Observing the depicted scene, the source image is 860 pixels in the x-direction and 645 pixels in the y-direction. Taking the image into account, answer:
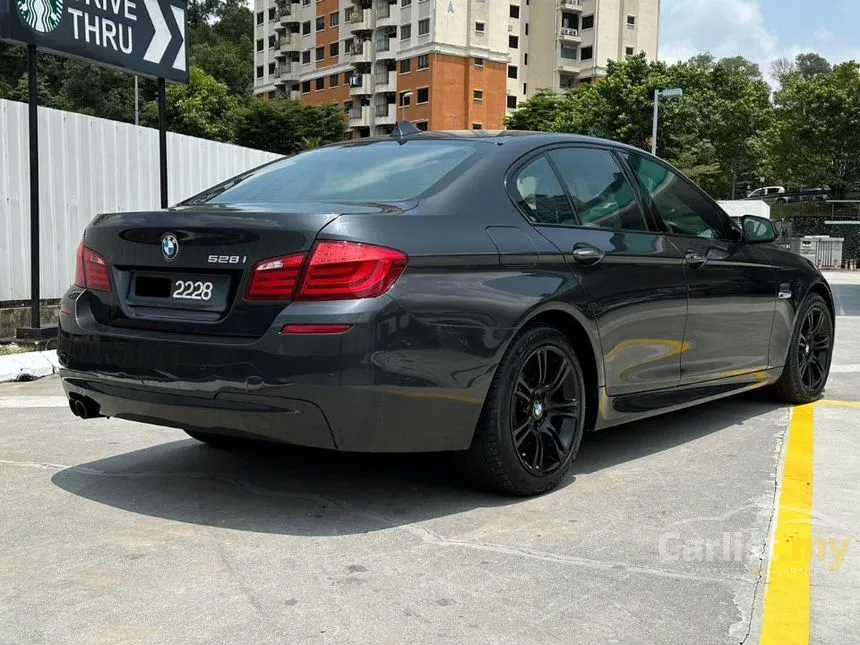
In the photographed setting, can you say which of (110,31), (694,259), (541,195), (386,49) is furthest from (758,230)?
(386,49)

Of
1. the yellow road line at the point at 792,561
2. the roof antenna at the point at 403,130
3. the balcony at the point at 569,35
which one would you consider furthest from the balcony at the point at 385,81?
the yellow road line at the point at 792,561

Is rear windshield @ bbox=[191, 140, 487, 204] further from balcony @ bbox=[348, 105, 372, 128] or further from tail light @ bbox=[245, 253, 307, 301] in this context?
balcony @ bbox=[348, 105, 372, 128]

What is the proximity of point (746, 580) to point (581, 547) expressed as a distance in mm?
560

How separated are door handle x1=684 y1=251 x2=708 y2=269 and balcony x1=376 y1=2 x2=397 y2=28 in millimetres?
68954

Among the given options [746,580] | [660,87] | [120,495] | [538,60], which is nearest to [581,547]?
[746,580]

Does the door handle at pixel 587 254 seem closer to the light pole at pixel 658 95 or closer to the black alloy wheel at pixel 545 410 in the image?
the black alloy wheel at pixel 545 410

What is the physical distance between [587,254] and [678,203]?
3.84 ft

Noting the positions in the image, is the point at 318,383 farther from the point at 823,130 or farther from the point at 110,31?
the point at 823,130

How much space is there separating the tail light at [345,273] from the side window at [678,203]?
198 cm

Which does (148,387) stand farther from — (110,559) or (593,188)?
(593,188)

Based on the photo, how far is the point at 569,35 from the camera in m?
73.7

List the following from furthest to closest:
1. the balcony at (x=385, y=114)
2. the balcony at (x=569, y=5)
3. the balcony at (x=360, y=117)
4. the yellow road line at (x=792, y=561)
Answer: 1. the balcony at (x=360, y=117)
2. the balcony at (x=569, y=5)
3. the balcony at (x=385, y=114)
4. the yellow road line at (x=792, y=561)

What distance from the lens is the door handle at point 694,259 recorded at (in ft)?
15.7

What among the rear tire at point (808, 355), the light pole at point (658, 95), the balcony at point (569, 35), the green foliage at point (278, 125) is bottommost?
the rear tire at point (808, 355)
